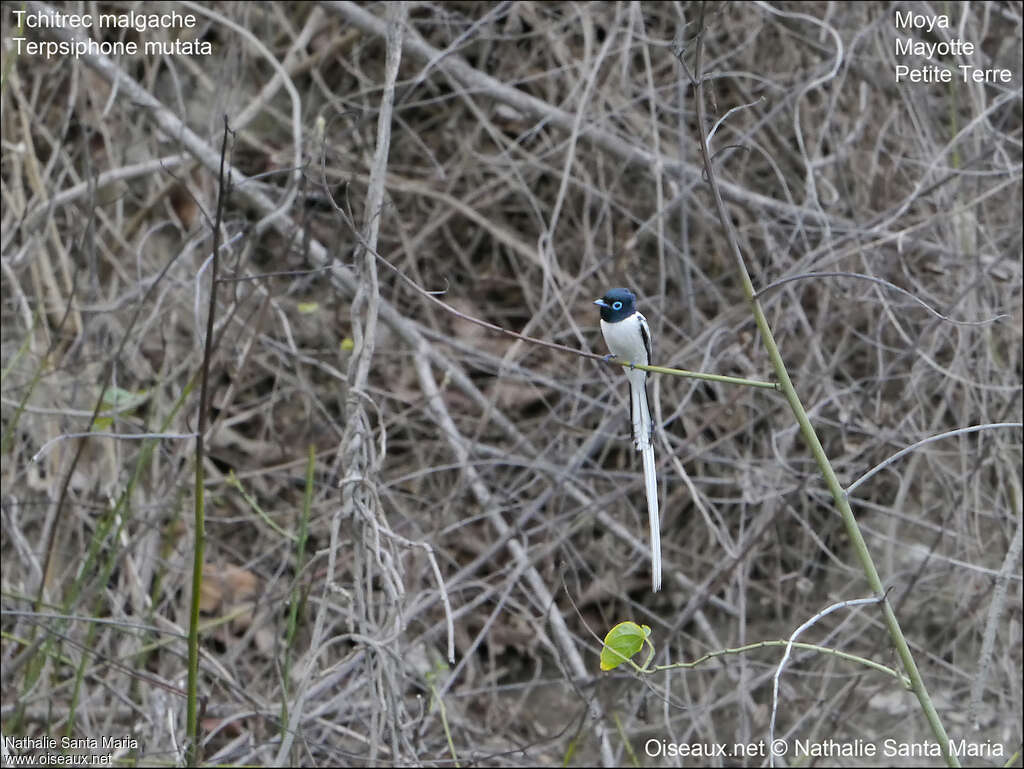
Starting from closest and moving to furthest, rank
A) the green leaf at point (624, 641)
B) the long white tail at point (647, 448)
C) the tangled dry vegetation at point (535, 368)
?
the green leaf at point (624, 641) → the long white tail at point (647, 448) → the tangled dry vegetation at point (535, 368)

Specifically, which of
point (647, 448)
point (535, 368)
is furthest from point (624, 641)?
point (535, 368)

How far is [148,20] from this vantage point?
4.78m

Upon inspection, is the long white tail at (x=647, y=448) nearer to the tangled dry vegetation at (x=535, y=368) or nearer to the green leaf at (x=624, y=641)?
the green leaf at (x=624, y=641)

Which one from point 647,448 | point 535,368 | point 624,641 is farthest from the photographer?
point 535,368

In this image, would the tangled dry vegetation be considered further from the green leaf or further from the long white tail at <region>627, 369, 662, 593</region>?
the green leaf

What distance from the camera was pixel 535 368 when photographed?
16.3 feet

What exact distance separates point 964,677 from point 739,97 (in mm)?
2510

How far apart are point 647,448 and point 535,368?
274 centimetres

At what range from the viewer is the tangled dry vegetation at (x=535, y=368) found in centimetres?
394

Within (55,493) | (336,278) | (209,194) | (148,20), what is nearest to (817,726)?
(336,278)

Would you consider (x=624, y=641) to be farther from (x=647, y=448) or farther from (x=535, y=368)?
(x=535, y=368)

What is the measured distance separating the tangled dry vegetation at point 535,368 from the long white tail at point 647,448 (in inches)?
49.6

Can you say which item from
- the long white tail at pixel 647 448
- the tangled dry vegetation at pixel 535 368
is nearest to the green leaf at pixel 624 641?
the long white tail at pixel 647 448

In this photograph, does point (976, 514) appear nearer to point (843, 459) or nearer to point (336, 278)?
point (843, 459)
